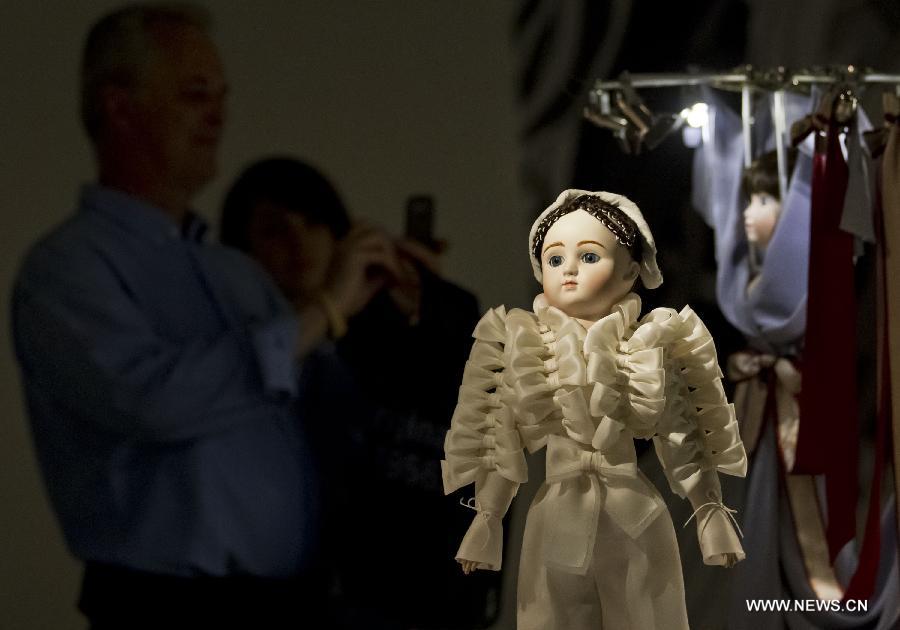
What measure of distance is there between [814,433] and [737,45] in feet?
3.89

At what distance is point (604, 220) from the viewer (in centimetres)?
228

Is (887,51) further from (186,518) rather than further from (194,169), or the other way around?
(186,518)

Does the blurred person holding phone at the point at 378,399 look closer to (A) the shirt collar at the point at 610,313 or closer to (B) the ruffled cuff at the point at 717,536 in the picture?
(A) the shirt collar at the point at 610,313

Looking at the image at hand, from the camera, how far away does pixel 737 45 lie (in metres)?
3.34

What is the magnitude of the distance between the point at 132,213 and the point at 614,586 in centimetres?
137

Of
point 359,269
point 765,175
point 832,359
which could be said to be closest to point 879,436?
point 832,359

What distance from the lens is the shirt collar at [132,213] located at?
2.65 m

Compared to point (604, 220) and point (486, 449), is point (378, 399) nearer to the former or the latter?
point (486, 449)

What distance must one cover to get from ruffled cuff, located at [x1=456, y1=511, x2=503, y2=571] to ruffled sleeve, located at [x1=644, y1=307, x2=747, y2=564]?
0.36 meters

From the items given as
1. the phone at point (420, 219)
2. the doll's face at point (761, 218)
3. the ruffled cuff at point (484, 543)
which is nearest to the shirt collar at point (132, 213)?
the phone at point (420, 219)

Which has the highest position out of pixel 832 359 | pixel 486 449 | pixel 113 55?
pixel 113 55

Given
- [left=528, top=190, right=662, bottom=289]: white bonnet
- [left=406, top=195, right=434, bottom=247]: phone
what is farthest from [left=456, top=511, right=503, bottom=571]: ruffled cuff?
[left=406, top=195, right=434, bottom=247]: phone

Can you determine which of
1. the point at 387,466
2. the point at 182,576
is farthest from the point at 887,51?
the point at 182,576

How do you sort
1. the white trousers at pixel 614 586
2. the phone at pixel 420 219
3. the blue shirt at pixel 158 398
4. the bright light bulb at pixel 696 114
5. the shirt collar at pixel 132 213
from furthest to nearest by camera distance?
the bright light bulb at pixel 696 114 → the phone at pixel 420 219 → the shirt collar at pixel 132 213 → the blue shirt at pixel 158 398 → the white trousers at pixel 614 586
